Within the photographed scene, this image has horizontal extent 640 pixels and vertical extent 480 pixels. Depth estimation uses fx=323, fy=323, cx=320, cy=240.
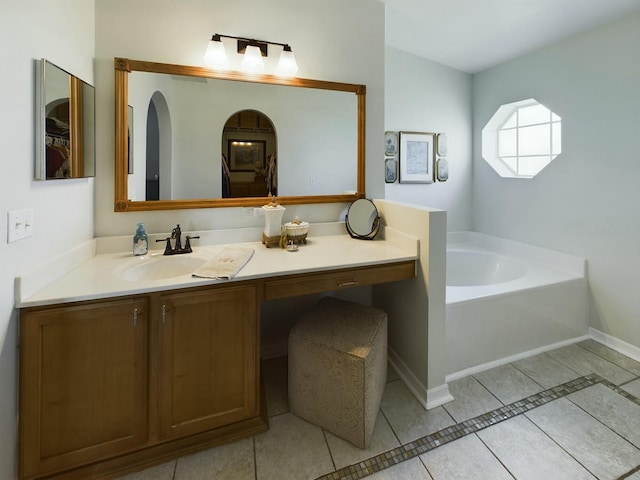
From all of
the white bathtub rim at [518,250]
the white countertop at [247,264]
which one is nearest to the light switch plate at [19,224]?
the white countertop at [247,264]

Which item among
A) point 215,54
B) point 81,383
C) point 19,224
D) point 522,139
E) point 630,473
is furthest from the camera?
point 522,139

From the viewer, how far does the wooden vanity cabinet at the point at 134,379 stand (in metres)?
1.22

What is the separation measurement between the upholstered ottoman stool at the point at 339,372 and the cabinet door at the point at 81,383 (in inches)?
28.7

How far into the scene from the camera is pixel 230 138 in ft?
6.62

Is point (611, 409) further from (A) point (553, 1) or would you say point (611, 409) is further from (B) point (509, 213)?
(A) point (553, 1)

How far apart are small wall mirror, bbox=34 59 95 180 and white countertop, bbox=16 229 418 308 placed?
44 centimetres

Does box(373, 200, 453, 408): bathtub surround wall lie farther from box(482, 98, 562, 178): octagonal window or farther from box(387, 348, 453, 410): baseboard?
box(482, 98, 562, 178): octagonal window

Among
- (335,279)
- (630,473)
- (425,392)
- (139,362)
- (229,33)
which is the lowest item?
(630,473)

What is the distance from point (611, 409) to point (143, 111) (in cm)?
312

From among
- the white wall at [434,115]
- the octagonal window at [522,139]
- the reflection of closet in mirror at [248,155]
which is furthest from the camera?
the white wall at [434,115]

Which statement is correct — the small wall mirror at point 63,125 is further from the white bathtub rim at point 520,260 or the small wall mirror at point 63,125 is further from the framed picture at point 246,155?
the white bathtub rim at point 520,260

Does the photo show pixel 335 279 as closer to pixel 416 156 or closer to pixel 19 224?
pixel 19 224

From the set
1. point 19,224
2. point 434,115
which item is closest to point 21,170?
point 19,224

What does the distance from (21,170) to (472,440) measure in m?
2.26
